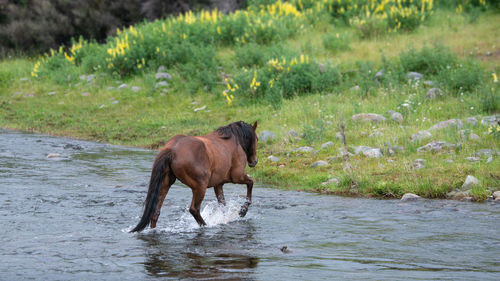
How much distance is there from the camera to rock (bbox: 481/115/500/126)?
37.7ft

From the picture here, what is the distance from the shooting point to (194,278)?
5340mm

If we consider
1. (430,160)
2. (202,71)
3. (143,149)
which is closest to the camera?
(430,160)

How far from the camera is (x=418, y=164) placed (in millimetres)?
9984

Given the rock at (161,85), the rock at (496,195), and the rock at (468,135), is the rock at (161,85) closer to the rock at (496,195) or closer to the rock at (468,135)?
the rock at (468,135)

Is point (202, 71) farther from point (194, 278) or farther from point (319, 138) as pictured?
point (194, 278)

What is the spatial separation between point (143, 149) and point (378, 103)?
540 cm

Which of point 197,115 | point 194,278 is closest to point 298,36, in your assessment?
point 197,115

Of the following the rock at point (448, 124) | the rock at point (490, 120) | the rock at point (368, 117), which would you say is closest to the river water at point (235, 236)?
the rock at point (448, 124)

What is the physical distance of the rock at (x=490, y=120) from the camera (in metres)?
11.5

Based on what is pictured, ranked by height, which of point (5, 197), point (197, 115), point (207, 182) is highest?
point (207, 182)

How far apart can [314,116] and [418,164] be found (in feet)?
13.2

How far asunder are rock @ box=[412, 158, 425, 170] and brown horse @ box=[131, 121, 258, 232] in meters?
3.26

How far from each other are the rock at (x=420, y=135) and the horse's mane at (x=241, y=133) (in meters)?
4.05

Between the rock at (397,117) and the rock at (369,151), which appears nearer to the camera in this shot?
the rock at (369,151)
